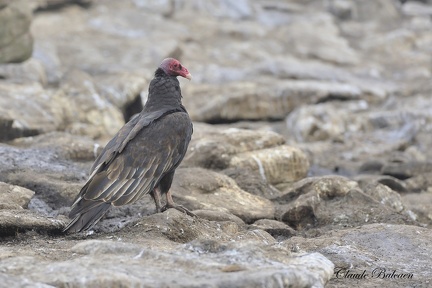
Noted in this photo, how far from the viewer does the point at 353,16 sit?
31.4 metres

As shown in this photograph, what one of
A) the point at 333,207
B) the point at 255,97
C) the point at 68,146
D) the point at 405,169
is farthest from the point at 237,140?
the point at 255,97

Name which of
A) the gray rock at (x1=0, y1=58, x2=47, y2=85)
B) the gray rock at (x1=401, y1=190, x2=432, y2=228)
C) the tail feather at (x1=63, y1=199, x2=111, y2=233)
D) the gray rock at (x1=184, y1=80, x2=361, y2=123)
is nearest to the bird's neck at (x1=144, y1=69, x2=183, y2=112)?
the tail feather at (x1=63, y1=199, x2=111, y2=233)

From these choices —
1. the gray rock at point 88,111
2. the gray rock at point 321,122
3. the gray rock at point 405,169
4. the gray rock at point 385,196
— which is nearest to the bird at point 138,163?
the gray rock at point 385,196

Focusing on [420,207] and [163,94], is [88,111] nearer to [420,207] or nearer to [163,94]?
[163,94]

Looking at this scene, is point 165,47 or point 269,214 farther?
point 165,47

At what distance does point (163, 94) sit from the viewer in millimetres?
9172

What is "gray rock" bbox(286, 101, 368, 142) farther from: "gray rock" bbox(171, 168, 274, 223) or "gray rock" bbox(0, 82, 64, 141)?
"gray rock" bbox(171, 168, 274, 223)

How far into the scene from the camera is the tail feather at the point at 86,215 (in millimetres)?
7344

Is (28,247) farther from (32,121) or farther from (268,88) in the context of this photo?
(268,88)

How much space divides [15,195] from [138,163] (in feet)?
4.58

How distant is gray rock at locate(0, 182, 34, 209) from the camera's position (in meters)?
8.36

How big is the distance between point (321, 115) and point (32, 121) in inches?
314

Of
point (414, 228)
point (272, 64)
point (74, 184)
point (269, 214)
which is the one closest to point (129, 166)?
point (74, 184)

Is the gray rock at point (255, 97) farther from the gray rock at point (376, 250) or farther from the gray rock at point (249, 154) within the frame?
the gray rock at point (376, 250)
